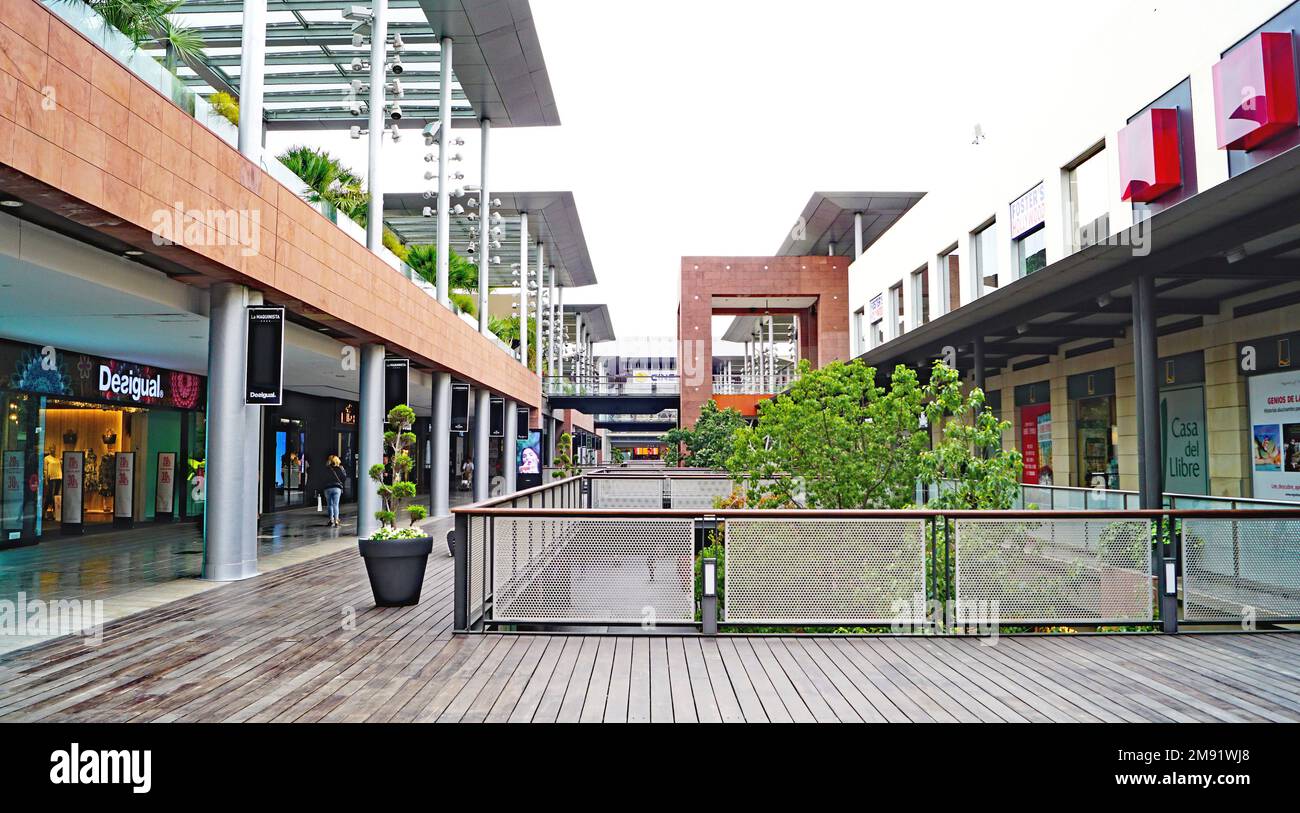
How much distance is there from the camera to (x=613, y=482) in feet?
56.3

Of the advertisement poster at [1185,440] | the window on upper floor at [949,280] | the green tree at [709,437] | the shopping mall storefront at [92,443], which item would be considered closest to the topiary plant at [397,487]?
the shopping mall storefront at [92,443]

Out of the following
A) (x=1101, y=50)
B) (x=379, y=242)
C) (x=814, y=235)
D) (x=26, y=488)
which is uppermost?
(x=814, y=235)

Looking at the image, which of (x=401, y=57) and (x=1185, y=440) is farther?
(x=401, y=57)

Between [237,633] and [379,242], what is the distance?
9402 mm

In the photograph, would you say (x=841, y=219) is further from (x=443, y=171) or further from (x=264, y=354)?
(x=264, y=354)

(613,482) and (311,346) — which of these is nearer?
(311,346)

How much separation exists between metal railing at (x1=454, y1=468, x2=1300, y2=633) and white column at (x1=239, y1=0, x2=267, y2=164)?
626 centimetres

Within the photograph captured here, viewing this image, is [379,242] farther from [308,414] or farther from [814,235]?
[814,235]

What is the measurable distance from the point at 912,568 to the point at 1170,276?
24.1ft

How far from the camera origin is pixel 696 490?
57.7 feet

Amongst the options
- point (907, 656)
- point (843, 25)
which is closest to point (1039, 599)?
point (907, 656)

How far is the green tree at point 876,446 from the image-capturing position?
28.0 ft

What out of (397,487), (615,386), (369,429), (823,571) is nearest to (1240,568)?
(823,571)

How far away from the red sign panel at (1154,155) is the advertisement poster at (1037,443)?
39.2ft
